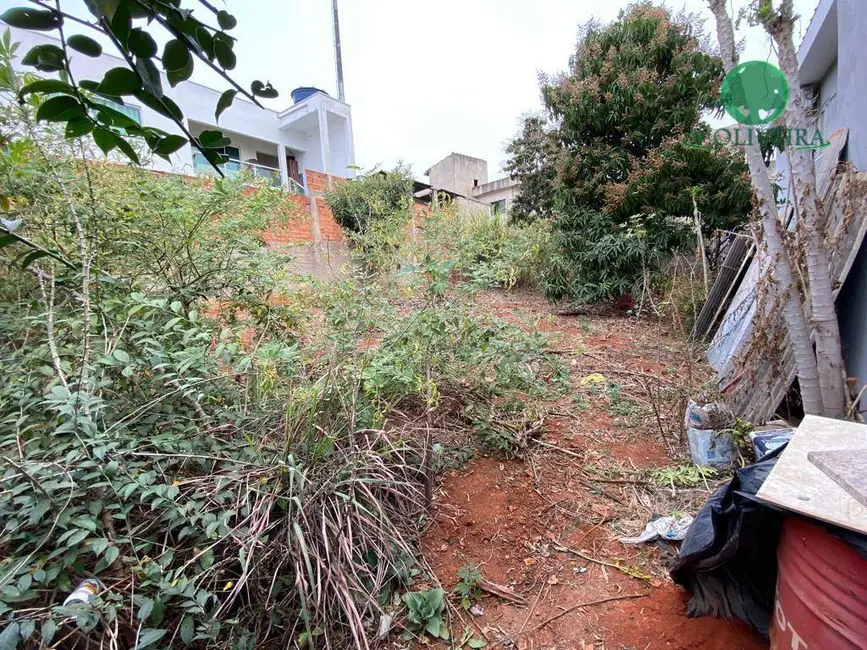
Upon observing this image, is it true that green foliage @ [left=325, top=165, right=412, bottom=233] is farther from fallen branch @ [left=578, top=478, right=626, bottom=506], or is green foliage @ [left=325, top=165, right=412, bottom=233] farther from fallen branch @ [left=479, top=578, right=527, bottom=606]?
fallen branch @ [left=479, top=578, right=527, bottom=606]

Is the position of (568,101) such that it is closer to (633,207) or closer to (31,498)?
(633,207)

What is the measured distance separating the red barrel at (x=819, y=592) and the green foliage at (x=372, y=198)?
292cm

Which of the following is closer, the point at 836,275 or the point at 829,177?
the point at 836,275

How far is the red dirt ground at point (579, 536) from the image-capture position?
1.30m

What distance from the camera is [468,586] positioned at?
4.68 feet

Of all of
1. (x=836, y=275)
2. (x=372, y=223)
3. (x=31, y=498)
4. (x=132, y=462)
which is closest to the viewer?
(x=31, y=498)

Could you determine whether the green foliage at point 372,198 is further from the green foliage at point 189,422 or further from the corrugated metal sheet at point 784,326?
the corrugated metal sheet at point 784,326

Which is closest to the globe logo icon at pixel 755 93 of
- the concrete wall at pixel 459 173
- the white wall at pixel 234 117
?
the white wall at pixel 234 117

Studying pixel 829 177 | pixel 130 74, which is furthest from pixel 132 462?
pixel 829 177

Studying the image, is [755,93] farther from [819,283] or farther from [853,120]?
[853,120]

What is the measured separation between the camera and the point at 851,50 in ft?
7.86

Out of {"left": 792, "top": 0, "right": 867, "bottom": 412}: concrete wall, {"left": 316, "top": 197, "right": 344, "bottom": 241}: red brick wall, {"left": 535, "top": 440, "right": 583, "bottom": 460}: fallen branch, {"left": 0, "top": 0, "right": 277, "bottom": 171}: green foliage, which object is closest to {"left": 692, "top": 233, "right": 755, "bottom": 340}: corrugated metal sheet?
{"left": 792, "top": 0, "right": 867, "bottom": 412}: concrete wall

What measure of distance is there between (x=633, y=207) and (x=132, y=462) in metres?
5.32

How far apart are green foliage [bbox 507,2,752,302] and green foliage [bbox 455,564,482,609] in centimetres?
435
